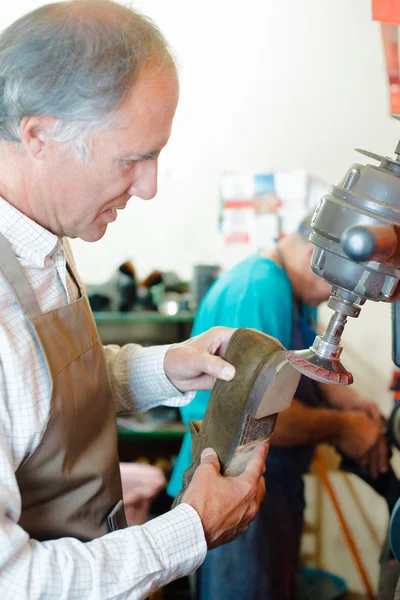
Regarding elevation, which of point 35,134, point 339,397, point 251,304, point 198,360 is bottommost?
point 339,397

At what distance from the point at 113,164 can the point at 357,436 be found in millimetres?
1314

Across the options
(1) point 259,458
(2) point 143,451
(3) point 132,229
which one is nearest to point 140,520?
(1) point 259,458

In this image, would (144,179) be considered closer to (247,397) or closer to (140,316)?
(247,397)

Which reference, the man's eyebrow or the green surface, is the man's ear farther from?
the green surface

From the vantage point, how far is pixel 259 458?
1.16 meters

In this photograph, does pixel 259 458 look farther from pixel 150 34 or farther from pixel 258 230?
pixel 258 230

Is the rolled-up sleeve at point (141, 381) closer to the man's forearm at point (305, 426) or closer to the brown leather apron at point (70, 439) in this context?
the brown leather apron at point (70, 439)

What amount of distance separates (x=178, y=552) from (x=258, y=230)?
2328 millimetres

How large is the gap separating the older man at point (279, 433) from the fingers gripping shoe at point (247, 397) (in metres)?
0.60

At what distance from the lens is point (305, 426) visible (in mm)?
1923

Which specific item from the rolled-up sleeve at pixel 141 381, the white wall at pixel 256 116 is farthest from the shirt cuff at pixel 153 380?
the white wall at pixel 256 116

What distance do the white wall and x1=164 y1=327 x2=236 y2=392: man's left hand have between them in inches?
73.1

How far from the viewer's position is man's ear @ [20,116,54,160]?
97 cm

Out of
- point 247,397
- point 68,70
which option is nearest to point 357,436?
point 247,397
